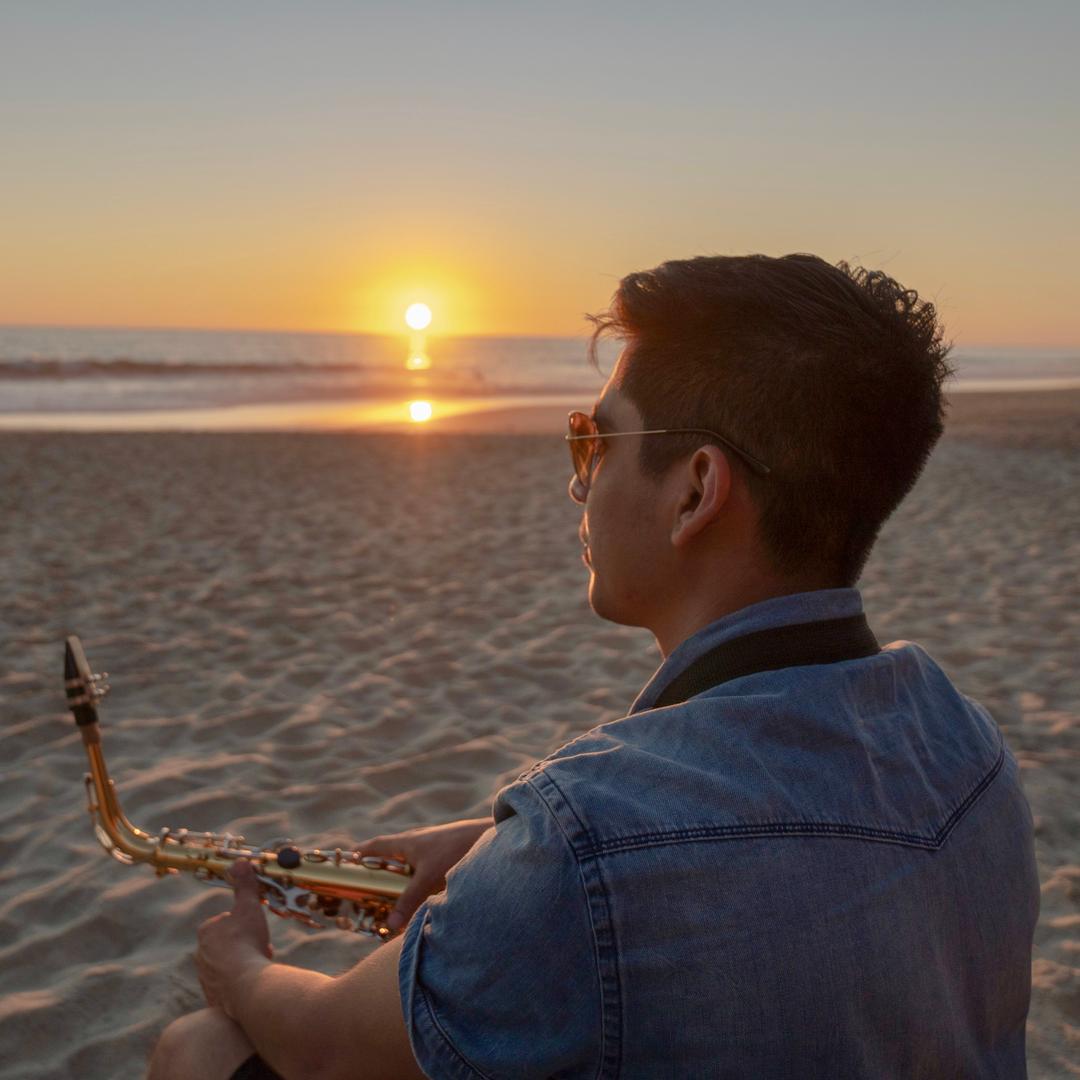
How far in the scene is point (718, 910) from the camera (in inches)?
46.3

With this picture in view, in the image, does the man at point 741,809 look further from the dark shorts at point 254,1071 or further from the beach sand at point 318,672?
the beach sand at point 318,672

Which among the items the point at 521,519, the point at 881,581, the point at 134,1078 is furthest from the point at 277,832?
the point at 521,519

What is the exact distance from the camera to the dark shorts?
1.80m

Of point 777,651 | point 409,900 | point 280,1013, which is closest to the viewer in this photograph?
point 777,651

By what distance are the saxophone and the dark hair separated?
1.35m

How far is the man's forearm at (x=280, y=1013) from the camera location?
161 cm

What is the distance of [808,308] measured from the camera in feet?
4.95

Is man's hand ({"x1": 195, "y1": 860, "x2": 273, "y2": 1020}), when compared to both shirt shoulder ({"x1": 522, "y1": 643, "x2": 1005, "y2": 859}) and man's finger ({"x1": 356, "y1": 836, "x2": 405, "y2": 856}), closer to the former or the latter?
man's finger ({"x1": 356, "y1": 836, "x2": 405, "y2": 856})

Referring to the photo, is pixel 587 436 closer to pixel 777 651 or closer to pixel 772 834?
pixel 777 651

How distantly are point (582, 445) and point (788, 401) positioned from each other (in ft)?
1.60

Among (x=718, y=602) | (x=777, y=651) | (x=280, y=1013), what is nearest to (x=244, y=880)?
(x=280, y=1013)

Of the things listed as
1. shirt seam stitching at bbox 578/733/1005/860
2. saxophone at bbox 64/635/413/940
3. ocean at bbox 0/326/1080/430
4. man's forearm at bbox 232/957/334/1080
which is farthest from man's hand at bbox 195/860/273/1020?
ocean at bbox 0/326/1080/430

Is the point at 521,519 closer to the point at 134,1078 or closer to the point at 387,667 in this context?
the point at 387,667

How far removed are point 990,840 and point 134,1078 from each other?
2.38m
